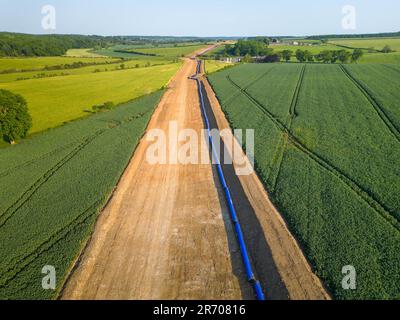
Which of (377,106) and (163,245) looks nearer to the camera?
(163,245)

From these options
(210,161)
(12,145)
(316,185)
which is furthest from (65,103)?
(316,185)

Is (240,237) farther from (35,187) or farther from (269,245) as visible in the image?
(35,187)

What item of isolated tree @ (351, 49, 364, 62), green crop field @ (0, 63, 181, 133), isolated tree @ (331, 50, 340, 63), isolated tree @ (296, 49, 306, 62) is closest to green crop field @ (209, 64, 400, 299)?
green crop field @ (0, 63, 181, 133)

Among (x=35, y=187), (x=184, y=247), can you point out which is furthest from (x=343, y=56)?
(x=184, y=247)

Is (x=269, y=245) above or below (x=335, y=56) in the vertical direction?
below

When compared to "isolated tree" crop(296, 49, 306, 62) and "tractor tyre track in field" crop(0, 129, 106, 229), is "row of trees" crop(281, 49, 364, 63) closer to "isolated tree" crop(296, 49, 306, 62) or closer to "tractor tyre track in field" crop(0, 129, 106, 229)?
"isolated tree" crop(296, 49, 306, 62)

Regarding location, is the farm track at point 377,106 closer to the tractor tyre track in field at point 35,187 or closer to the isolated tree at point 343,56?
the tractor tyre track in field at point 35,187

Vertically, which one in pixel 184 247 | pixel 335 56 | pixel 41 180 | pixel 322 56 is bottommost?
pixel 184 247
